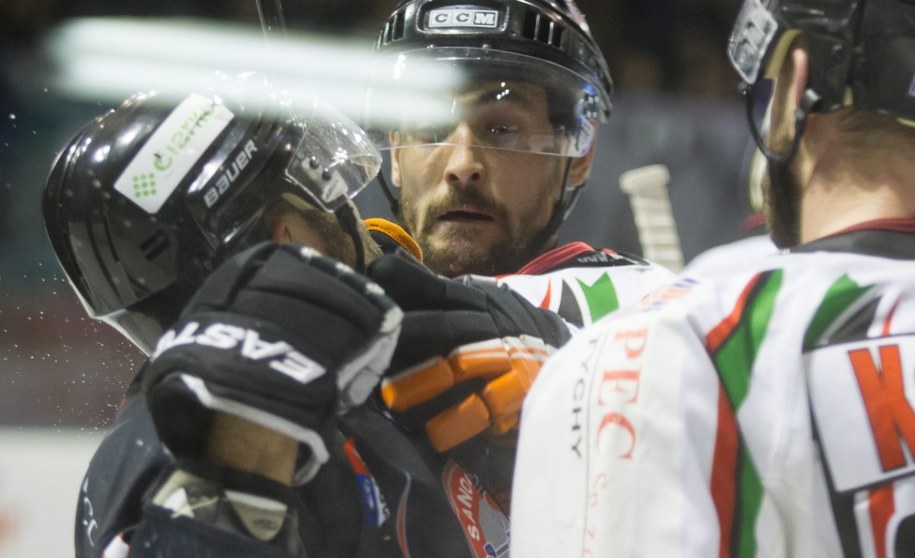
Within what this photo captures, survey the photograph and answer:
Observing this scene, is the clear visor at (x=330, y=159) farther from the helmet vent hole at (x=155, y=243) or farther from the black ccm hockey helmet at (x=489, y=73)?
the black ccm hockey helmet at (x=489, y=73)

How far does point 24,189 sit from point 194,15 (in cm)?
48

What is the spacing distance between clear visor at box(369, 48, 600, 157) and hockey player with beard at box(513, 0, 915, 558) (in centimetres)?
93

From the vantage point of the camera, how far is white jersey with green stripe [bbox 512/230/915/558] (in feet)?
2.86

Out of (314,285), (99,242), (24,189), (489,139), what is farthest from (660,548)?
(24,189)

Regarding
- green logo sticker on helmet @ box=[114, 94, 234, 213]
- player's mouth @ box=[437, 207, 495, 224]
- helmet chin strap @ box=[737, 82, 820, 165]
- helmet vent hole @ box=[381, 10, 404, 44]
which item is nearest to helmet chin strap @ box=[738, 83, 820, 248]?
helmet chin strap @ box=[737, 82, 820, 165]

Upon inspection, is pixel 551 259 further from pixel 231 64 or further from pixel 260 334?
pixel 260 334

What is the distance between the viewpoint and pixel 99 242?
1.19 metres

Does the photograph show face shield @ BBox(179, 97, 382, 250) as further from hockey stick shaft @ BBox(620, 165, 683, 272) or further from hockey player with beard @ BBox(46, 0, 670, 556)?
hockey stick shaft @ BBox(620, 165, 683, 272)

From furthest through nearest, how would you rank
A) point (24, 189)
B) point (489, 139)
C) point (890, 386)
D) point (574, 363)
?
point (24, 189), point (489, 139), point (574, 363), point (890, 386)

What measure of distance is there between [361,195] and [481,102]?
0.36 m

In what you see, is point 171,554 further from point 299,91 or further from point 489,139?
point 489,139

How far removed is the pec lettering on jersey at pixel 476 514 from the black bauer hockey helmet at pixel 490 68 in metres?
0.71

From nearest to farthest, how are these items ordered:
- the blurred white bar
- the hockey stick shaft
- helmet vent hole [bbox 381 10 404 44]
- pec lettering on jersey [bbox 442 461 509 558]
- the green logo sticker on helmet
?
the green logo sticker on helmet, pec lettering on jersey [bbox 442 461 509 558], the blurred white bar, helmet vent hole [bbox 381 10 404 44], the hockey stick shaft

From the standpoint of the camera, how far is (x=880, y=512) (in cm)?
87
